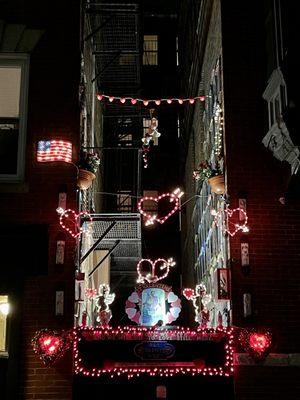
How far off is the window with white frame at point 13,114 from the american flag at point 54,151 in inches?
16.8

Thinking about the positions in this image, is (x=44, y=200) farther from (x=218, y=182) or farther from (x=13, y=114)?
(x=218, y=182)

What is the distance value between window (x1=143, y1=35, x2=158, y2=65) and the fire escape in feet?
30.2

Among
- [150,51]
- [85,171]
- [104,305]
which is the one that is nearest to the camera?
[85,171]

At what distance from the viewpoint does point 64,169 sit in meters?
12.0

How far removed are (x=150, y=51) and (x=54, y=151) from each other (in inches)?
899

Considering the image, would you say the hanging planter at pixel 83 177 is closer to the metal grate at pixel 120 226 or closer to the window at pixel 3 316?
the window at pixel 3 316

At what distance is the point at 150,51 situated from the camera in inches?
1315

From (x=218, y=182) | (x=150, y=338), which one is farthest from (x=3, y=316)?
(x=218, y=182)

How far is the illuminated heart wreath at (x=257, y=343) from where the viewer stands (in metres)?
10.6

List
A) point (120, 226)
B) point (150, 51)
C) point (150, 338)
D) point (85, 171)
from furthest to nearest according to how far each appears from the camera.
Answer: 1. point (150, 51)
2. point (120, 226)
3. point (85, 171)
4. point (150, 338)

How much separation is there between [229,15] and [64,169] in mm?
4771

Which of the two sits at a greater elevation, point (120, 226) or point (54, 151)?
point (54, 151)

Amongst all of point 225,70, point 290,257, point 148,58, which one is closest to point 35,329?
point 290,257

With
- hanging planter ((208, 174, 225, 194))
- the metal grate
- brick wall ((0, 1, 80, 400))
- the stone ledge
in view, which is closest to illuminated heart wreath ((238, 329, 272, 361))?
the stone ledge
